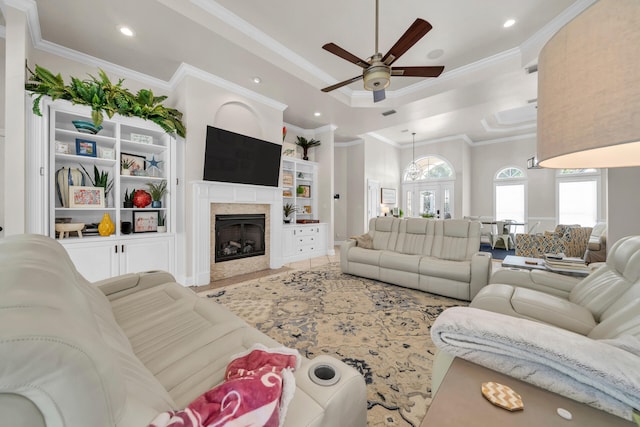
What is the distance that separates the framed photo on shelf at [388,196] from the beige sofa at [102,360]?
7.01 meters

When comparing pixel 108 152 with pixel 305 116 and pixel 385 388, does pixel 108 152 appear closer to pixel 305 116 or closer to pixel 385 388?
pixel 305 116

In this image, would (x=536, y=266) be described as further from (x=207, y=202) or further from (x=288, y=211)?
(x=288, y=211)

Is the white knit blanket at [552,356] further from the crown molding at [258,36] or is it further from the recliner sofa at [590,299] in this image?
the crown molding at [258,36]

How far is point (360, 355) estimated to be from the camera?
1.86 meters

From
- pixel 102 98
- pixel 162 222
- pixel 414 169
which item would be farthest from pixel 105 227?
pixel 414 169

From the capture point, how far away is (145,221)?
343 cm

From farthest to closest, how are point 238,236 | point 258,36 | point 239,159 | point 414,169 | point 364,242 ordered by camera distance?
point 414,169 → point 238,236 → point 364,242 → point 239,159 → point 258,36

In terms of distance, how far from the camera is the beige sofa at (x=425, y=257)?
2916mm

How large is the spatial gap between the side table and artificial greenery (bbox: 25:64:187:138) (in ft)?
12.7

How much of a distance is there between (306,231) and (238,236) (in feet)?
5.30

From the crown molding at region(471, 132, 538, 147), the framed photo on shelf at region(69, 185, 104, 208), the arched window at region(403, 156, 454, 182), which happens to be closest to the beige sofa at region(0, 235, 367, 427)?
the framed photo on shelf at region(69, 185, 104, 208)

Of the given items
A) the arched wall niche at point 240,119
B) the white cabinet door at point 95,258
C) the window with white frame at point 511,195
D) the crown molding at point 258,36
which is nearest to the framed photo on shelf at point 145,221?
the white cabinet door at point 95,258

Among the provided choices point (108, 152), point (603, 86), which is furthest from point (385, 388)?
point (108, 152)

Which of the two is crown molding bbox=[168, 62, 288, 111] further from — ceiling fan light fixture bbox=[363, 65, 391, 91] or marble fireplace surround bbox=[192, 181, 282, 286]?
ceiling fan light fixture bbox=[363, 65, 391, 91]
